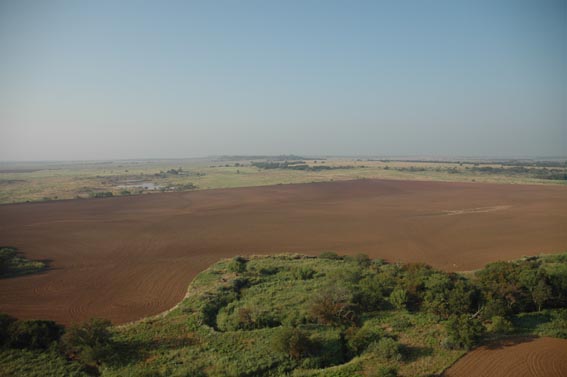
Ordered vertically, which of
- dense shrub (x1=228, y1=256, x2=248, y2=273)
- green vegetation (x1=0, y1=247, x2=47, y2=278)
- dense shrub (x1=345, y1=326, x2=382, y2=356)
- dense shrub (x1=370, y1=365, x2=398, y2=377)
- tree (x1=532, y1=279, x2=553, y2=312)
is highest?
tree (x1=532, y1=279, x2=553, y2=312)

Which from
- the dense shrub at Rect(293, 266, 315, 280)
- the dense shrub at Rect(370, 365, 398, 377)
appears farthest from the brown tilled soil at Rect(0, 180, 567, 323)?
the dense shrub at Rect(370, 365, 398, 377)

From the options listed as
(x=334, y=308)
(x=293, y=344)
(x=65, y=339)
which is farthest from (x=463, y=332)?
(x=65, y=339)

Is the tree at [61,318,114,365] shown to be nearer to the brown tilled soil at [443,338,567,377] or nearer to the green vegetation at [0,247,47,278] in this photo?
the brown tilled soil at [443,338,567,377]

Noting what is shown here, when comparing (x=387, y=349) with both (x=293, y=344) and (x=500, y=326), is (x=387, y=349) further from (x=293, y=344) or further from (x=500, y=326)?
(x=500, y=326)

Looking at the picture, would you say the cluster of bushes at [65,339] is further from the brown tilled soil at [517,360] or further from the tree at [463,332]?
the tree at [463,332]

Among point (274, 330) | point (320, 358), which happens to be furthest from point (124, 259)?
point (320, 358)

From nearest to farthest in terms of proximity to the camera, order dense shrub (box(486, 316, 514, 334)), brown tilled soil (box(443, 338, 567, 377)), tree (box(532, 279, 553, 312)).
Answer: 1. brown tilled soil (box(443, 338, 567, 377))
2. dense shrub (box(486, 316, 514, 334))
3. tree (box(532, 279, 553, 312))

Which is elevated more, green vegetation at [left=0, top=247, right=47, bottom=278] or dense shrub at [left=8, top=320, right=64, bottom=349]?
dense shrub at [left=8, top=320, right=64, bottom=349]

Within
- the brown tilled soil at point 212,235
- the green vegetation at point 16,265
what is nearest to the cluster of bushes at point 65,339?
the brown tilled soil at point 212,235
